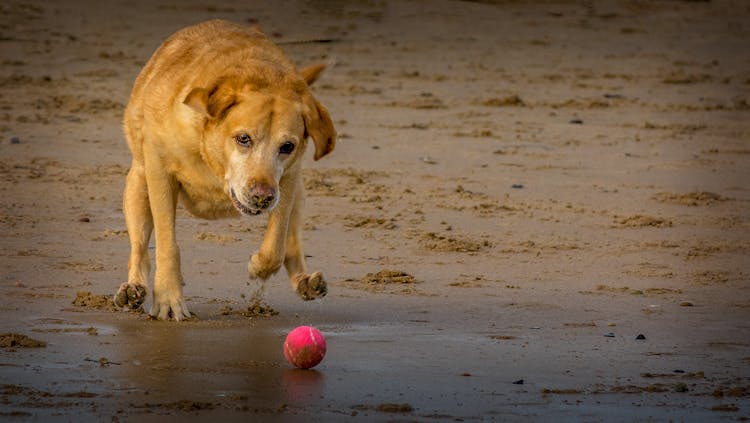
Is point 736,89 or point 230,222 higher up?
point 736,89

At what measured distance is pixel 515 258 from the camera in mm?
9406

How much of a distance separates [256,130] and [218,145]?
26cm

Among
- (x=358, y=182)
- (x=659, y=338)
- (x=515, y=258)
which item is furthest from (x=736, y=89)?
(x=659, y=338)

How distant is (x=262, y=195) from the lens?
6922 millimetres

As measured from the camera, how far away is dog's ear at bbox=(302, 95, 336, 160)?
284 inches

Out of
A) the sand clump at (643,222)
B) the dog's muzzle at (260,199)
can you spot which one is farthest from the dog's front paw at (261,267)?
the sand clump at (643,222)

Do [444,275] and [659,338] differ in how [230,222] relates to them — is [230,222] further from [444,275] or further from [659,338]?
[659,338]

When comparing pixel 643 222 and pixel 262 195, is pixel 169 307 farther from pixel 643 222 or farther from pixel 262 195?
pixel 643 222

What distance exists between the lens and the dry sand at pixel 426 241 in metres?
6.28

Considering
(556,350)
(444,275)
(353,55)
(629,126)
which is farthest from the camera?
(353,55)

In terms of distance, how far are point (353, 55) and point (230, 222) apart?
826 cm

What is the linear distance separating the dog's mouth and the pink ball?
703mm

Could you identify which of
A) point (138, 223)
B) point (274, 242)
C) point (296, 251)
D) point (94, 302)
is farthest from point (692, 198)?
point (94, 302)

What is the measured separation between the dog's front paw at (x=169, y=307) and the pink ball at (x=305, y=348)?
3.67ft
